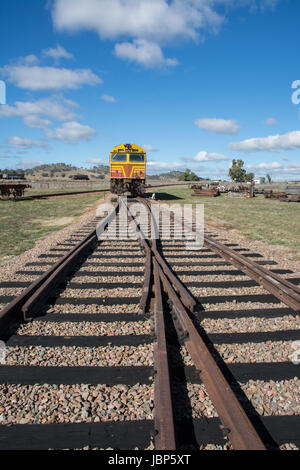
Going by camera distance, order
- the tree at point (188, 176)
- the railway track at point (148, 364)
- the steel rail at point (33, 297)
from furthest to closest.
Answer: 1. the tree at point (188, 176)
2. the steel rail at point (33, 297)
3. the railway track at point (148, 364)

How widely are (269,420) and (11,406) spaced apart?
1967mm

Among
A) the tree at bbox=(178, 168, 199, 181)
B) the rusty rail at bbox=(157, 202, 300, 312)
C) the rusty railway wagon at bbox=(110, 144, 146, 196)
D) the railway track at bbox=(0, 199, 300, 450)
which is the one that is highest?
the tree at bbox=(178, 168, 199, 181)

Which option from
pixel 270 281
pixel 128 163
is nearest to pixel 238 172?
pixel 128 163

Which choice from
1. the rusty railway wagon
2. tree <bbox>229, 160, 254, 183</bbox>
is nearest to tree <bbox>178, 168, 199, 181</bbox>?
tree <bbox>229, 160, 254, 183</bbox>

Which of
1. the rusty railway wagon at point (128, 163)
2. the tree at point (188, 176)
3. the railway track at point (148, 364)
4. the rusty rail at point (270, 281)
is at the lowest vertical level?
the railway track at point (148, 364)

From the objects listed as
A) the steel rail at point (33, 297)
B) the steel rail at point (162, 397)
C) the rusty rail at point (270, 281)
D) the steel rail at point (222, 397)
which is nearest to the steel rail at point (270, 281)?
the rusty rail at point (270, 281)

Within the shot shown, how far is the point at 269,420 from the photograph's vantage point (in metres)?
2.18

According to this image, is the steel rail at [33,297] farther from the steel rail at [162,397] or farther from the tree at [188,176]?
the tree at [188,176]

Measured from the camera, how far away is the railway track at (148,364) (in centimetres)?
205

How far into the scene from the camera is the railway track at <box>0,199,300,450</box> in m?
2.05

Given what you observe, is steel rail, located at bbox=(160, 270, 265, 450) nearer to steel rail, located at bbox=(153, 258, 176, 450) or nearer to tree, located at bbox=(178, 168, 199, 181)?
steel rail, located at bbox=(153, 258, 176, 450)

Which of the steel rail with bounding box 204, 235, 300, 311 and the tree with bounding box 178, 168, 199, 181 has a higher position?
the tree with bounding box 178, 168, 199, 181

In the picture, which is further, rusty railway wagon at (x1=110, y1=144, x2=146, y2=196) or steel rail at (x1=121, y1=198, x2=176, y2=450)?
rusty railway wagon at (x1=110, y1=144, x2=146, y2=196)

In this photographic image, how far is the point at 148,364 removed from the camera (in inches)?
109
